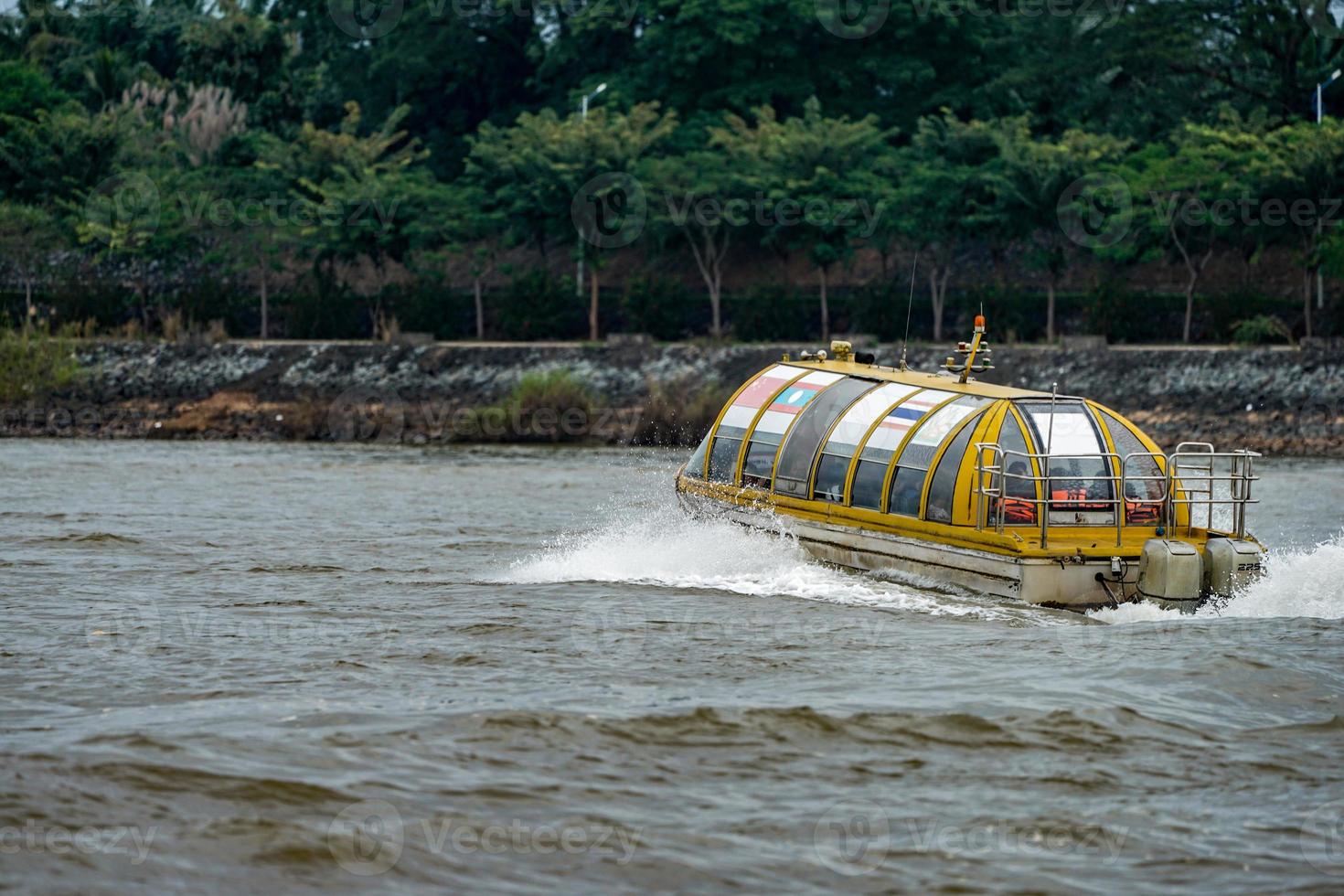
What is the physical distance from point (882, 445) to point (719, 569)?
246cm

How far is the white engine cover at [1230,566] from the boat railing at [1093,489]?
1.36 ft

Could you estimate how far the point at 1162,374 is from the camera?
42.2 metres

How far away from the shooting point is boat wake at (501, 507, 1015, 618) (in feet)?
58.5

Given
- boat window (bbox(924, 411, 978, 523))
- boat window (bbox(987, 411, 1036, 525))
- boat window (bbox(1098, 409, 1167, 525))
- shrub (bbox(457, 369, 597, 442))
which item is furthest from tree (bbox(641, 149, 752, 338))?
boat window (bbox(987, 411, 1036, 525))

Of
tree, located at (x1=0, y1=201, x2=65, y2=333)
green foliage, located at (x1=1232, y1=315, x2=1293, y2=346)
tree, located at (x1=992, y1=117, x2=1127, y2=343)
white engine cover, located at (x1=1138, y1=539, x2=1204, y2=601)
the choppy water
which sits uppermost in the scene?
tree, located at (x1=992, y1=117, x2=1127, y2=343)

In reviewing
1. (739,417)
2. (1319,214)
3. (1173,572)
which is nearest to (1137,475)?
(1173,572)

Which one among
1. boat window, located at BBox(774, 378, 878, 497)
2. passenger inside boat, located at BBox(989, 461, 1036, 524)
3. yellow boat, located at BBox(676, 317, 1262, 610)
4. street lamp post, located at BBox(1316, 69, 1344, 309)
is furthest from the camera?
street lamp post, located at BBox(1316, 69, 1344, 309)

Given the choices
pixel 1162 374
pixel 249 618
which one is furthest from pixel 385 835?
pixel 1162 374

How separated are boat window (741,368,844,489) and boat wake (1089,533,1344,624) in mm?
4440

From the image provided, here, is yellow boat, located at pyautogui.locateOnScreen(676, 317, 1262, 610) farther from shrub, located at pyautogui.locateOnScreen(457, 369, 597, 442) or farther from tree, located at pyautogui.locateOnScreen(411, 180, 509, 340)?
tree, located at pyautogui.locateOnScreen(411, 180, 509, 340)

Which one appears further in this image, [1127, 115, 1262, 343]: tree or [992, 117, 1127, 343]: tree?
[992, 117, 1127, 343]: tree

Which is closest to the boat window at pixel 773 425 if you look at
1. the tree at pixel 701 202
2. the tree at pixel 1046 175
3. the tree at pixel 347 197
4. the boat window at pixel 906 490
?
the boat window at pixel 906 490

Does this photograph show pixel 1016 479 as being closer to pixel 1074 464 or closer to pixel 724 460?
pixel 1074 464

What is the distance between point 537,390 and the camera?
42.5 m
